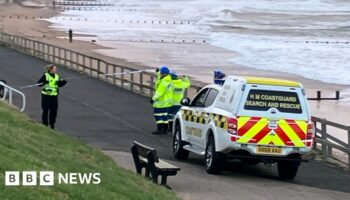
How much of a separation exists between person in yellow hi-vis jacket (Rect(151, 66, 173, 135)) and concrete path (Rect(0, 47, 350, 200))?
37 cm

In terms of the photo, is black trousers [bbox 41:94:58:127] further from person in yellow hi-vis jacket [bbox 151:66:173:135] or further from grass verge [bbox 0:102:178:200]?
grass verge [bbox 0:102:178:200]

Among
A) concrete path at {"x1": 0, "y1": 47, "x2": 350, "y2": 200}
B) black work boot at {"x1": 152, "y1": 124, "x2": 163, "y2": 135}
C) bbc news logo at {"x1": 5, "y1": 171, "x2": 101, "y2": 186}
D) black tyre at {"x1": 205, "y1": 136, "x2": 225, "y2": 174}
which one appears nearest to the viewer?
bbc news logo at {"x1": 5, "y1": 171, "x2": 101, "y2": 186}

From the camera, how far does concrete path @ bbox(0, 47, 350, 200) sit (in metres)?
12.3

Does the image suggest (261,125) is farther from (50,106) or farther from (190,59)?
(190,59)

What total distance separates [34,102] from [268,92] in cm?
1259

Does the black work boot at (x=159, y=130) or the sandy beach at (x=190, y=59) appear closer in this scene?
the black work boot at (x=159, y=130)

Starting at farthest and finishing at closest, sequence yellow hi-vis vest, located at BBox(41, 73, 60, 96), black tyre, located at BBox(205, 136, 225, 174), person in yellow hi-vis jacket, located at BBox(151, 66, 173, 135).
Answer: person in yellow hi-vis jacket, located at BBox(151, 66, 173, 135)
yellow hi-vis vest, located at BBox(41, 73, 60, 96)
black tyre, located at BBox(205, 136, 225, 174)

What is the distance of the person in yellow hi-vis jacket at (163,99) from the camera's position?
60.6 feet

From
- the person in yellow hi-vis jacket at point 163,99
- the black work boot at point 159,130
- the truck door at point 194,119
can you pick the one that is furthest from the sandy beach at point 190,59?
the truck door at point 194,119

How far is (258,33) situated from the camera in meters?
91.1

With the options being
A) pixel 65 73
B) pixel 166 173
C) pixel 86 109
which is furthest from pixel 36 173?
pixel 65 73

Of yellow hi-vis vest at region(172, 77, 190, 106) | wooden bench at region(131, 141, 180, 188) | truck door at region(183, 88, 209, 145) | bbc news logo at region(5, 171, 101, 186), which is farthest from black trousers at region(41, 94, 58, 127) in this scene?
bbc news logo at region(5, 171, 101, 186)

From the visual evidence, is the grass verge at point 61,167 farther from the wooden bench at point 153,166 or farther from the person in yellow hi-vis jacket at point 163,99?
the person in yellow hi-vis jacket at point 163,99

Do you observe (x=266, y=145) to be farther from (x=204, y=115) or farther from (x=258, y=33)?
(x=258, y=33)
